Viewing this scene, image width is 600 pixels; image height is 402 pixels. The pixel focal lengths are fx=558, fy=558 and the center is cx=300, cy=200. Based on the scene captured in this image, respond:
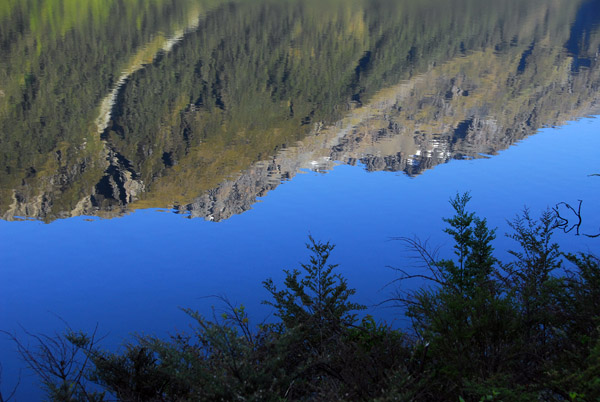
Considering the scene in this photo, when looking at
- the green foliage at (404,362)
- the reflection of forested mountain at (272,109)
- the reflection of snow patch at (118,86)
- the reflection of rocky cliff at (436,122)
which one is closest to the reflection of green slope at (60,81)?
the reflection of forested mountain at (272,109)

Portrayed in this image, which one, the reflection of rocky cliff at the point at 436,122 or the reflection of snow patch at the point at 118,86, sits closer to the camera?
the reflection of rocky cliff at the point at 436,122

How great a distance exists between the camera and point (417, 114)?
44281 millimetres

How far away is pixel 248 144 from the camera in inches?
1641

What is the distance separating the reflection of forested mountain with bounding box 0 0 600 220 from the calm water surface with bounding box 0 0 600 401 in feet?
0.86

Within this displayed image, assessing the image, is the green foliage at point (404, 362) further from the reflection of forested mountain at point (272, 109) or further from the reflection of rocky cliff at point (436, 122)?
the reflection of forested mountain at point (272, 109)

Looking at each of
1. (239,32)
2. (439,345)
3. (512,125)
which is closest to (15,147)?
(512,125)

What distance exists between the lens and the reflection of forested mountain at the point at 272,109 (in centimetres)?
2772

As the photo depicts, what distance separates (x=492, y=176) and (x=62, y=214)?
17310mm

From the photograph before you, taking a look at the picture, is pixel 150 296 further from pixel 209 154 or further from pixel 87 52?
pixel 87 52

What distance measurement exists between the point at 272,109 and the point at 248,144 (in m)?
8.99

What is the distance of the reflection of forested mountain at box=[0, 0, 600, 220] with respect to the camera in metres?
27.7

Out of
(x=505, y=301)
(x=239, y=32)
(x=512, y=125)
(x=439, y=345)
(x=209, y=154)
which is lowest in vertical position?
(x=439, y=345)

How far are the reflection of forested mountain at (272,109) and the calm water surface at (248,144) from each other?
261 mm

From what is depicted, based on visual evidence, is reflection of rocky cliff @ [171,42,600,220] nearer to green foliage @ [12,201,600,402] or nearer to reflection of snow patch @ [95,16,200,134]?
reflection of snow patch @ [95,16,200,134]
